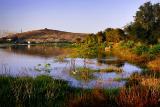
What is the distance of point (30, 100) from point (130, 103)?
398cm

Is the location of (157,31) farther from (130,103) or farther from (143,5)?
(130,103)

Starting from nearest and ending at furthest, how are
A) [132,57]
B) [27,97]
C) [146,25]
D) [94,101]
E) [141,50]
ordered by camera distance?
[94,101]
[27,97]
[132,57]
[141,50]
[146,25]

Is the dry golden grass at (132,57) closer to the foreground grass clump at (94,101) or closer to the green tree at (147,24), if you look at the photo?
the green tree at (147,24)

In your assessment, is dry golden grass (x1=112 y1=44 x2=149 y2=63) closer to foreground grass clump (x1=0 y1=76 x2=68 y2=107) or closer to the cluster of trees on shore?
the cluster of trees on shore

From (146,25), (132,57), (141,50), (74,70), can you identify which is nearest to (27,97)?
(74,70)

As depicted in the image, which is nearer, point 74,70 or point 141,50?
point 74,70

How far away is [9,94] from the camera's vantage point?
36.5 ft

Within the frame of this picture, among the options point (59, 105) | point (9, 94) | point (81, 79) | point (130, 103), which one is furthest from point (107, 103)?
point (81, 79)

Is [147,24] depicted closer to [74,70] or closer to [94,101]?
[74,70]

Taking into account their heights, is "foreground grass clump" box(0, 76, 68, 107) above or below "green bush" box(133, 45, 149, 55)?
below

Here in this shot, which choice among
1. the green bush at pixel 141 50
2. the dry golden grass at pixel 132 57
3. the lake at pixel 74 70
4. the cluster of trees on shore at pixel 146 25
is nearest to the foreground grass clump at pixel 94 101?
the lake at pixel 74 70

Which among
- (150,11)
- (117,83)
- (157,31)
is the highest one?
(150,11)

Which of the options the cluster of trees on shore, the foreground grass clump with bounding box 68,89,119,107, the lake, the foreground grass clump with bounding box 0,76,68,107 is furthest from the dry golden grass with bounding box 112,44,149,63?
the foreground grass clump with bounding box 68,89,119,107

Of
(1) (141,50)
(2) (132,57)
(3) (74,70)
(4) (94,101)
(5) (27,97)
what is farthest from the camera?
(1) (141,50)
